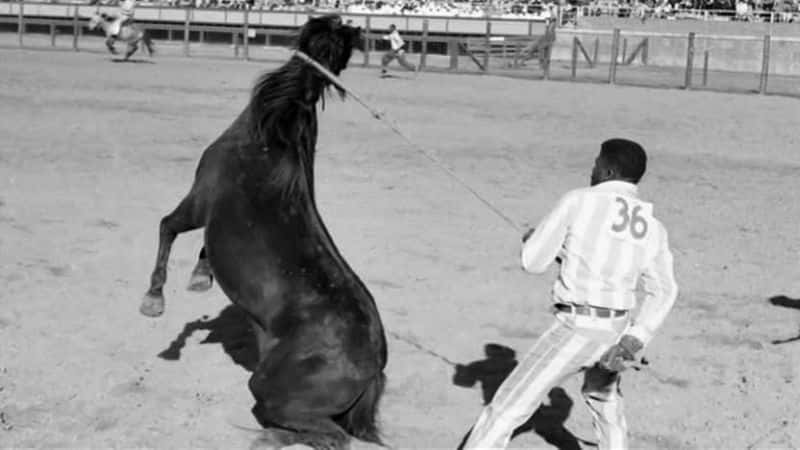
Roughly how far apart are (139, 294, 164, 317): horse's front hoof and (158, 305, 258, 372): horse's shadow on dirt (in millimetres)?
814

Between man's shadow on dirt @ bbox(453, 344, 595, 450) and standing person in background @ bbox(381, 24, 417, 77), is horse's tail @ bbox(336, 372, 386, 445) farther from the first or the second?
standing person in background @ bbox(381, 24, 417, 77)

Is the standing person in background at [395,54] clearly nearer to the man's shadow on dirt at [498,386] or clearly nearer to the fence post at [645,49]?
the fence post at [645,49]

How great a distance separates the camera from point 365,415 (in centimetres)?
486

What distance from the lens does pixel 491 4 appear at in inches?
1503

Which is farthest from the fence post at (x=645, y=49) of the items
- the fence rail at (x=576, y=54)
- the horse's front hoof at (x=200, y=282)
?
the horse's front hoof at (x=200, y=282)

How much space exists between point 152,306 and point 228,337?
5.01 feet

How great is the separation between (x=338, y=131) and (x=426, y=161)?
2.73m

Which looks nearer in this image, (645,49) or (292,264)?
(292,264)

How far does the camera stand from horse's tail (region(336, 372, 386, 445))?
4.80 m

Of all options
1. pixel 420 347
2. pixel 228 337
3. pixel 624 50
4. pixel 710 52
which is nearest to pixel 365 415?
pixel 420 347

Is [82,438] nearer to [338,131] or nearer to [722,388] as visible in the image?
[722,388]

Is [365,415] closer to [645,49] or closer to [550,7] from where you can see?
[645,49]

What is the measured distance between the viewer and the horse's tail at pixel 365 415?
15.8 feet

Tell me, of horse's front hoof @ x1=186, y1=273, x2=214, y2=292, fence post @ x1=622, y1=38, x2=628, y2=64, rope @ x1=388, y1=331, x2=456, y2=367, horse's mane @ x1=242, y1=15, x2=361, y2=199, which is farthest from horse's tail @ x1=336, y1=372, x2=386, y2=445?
fence post @ x1=622, y1=38, x2=628, y2=64
